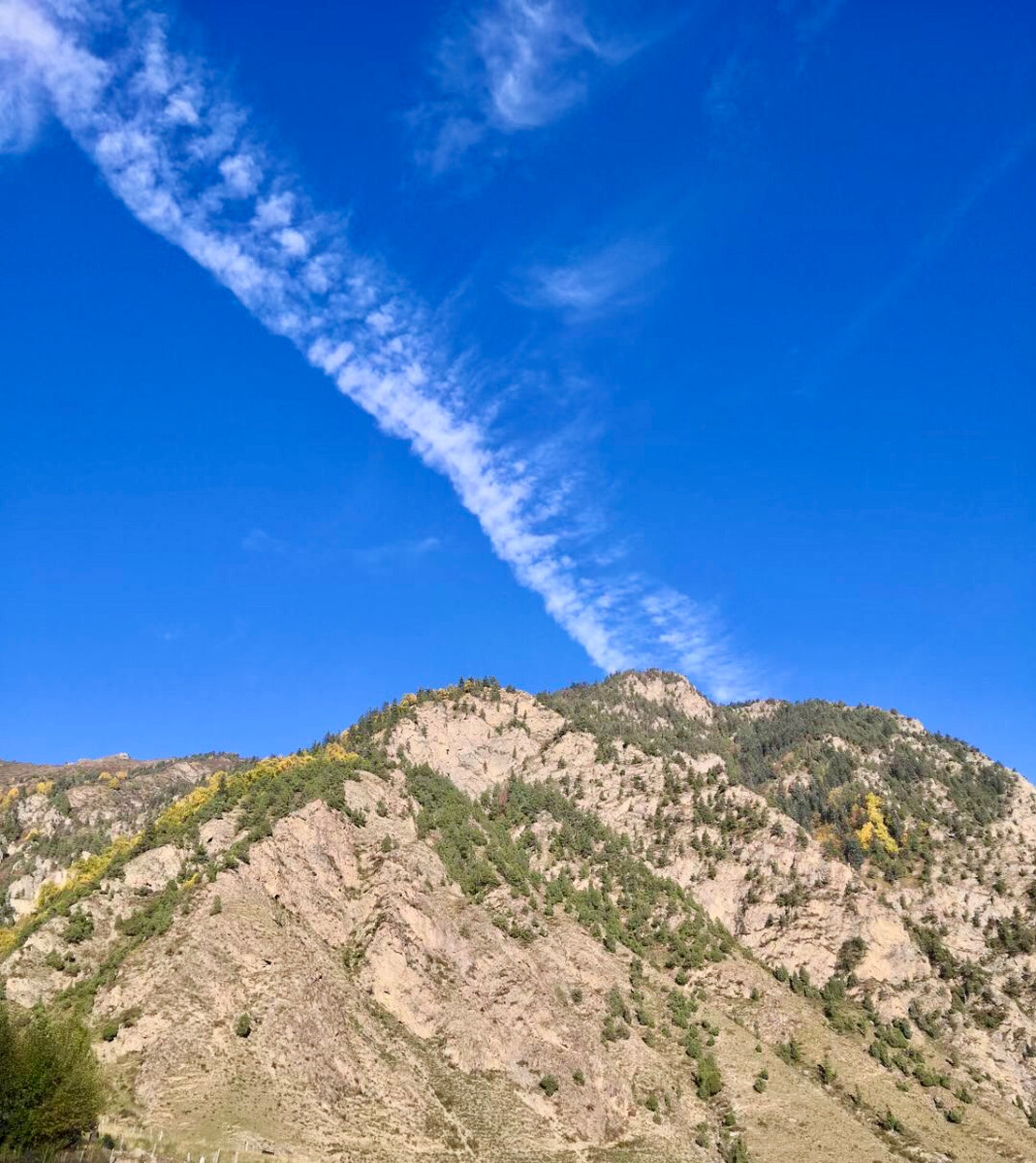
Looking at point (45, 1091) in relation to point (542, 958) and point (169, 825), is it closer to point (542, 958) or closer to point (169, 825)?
point (169, 825)

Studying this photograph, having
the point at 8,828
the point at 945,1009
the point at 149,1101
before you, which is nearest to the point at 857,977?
the point at 945,1009

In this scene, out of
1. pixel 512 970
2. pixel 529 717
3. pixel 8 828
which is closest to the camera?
pixel 512 970

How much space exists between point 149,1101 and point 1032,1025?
4067 inches

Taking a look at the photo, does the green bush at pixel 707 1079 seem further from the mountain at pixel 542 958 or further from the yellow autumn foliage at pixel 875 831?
the yellow autumn foliage at pixel 875 831

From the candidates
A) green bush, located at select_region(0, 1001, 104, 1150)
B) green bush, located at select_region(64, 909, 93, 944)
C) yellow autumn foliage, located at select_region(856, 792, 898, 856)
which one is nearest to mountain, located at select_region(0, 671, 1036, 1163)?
green bush, located at select_region(64, 909, 93, 944)

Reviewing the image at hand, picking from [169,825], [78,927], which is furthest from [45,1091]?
[169,825]

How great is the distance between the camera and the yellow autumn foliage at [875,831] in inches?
5369

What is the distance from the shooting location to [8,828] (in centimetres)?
18188

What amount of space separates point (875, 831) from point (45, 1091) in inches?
5147

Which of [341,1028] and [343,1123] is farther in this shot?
[341,1028]

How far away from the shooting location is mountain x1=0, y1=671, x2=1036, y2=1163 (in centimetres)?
6450

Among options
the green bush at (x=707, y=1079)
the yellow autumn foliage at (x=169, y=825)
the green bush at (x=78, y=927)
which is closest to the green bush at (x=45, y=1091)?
the green bush at (x=78, y=927)

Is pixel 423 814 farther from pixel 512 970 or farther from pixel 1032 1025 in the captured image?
pixel 1032 1025

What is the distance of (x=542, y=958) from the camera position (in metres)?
92.4
